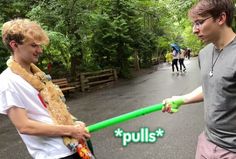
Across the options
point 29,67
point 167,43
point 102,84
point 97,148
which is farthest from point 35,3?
point 167,43

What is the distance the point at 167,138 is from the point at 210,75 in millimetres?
4796

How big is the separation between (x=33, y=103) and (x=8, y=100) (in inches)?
6.6

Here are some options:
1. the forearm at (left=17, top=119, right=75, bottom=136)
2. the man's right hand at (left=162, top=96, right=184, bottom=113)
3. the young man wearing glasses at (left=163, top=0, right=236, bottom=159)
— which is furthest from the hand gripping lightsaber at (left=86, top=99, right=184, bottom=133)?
the young man wearing glasses at (left=163, top=0, right=236, bottom=159)

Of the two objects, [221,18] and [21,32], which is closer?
[221,18]

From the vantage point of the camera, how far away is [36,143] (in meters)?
2.59

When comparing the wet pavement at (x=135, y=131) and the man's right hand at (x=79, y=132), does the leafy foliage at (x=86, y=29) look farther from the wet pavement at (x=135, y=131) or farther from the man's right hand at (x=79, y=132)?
the man's right hand at (x=79, y=132)

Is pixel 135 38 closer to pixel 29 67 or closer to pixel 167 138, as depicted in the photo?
pixel 167 138

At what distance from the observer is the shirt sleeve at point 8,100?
7.88 ft

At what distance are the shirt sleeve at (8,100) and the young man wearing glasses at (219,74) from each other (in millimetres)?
1202

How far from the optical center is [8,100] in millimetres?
2400

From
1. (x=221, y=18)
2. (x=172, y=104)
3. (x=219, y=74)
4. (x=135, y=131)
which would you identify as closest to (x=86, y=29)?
(x=135, y=131)

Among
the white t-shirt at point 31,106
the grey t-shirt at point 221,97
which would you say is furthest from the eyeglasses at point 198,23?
the white t-shirt at point 31,106

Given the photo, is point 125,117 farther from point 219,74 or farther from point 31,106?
point 219,74

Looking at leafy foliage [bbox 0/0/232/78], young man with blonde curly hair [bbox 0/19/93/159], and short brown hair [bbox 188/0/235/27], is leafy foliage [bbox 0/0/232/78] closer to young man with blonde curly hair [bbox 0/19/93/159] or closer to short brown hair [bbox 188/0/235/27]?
young man with blonde curly hair [bbox 0/19/93/159]
